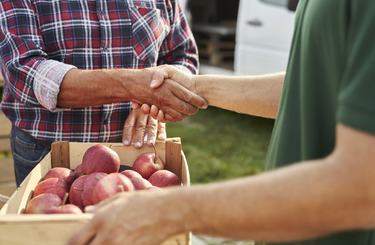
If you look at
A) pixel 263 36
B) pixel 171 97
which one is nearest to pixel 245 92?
pixel 171 97

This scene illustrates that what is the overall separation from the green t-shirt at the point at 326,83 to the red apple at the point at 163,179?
0.43m

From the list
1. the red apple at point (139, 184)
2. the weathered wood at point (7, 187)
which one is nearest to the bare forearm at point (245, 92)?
the red apple at point (139, 184)

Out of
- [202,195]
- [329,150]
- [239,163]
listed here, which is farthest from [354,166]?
[239,163]

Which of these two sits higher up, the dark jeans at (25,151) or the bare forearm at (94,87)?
the bare forearm at (94,87)

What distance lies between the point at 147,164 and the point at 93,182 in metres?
0.30

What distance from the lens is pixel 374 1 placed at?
0.63 m

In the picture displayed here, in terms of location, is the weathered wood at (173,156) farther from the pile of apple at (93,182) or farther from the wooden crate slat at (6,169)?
the wooden crate slat at (6,169)

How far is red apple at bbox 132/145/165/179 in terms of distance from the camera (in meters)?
1.36

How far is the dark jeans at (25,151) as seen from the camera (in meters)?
1.66

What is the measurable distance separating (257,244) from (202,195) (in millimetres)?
424

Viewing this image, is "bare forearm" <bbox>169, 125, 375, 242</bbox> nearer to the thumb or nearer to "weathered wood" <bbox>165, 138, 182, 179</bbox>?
"weathered wood" <bbox>165, 138, 182, 179</bbox>

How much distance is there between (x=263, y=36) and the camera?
446 centimetres

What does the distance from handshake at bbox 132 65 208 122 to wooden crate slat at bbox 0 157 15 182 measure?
1.25 meters

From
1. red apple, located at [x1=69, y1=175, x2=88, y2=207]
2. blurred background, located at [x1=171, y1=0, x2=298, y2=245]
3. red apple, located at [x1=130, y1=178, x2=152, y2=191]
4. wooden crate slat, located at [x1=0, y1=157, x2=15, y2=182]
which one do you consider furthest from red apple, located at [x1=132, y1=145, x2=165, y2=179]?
blurred background, located at [x1=171, y1=0, x2=298, y2=245]
